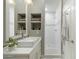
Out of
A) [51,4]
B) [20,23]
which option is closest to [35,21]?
[20,23]

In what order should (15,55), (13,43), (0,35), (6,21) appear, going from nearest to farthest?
Result: (0,35) → (15,55) → (13,43) → (6,21)

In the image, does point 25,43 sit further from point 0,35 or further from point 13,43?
point 0,35

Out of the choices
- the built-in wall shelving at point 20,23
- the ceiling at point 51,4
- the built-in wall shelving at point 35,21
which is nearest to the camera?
the built-in wall shelving at point 20,23

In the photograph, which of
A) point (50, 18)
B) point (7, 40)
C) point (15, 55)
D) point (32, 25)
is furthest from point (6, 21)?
point (50, 18)

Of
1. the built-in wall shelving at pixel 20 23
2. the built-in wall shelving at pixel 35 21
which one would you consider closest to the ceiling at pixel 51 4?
the built-in wall shelving at pixel 35 21

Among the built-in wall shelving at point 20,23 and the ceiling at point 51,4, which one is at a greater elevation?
the ceiling at point 51,4

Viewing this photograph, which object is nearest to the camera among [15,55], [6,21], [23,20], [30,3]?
[15,55]

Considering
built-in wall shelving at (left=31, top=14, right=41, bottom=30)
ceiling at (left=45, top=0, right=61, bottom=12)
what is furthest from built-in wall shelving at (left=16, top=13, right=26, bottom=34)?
ceiling at (left=45, top=0, right=61, bottom=12)

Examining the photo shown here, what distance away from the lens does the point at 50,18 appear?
37.2ft

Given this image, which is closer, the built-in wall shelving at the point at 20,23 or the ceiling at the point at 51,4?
the built-in wall shelving at the point at 20,23

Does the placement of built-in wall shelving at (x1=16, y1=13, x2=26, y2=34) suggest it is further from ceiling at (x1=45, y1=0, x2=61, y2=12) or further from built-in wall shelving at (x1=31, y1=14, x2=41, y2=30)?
ceiling at (x1=45, y1=0, x2=61, y2=12)

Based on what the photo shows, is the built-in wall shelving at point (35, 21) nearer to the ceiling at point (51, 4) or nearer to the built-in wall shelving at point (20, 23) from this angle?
the built-in wall shelving at point (20, 23)

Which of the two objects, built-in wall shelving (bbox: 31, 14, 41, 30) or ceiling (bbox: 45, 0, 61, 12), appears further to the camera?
ceiling (bbox: 45, 0, 61, 12)

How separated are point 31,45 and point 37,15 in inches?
125
